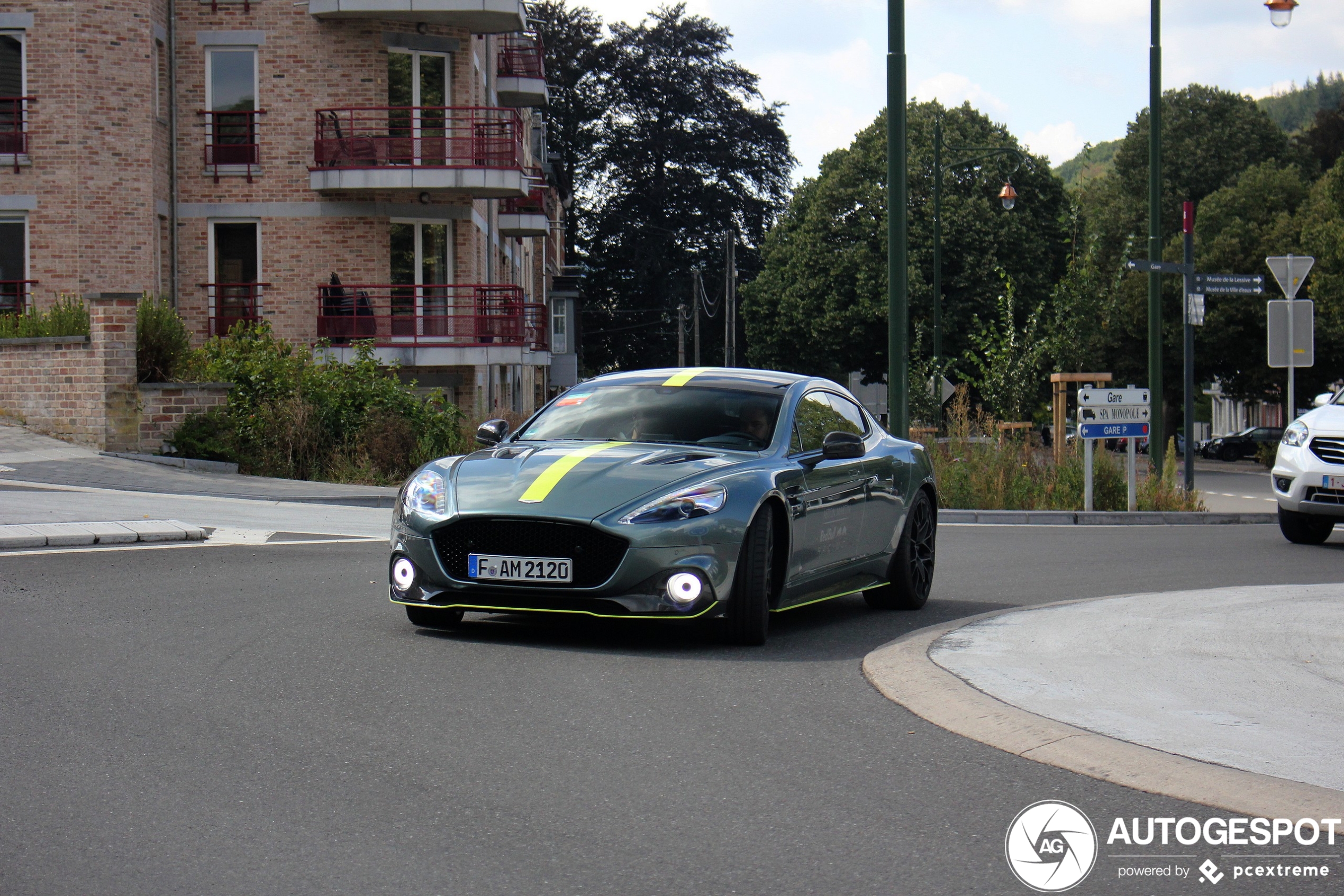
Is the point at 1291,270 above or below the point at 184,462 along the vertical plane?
above

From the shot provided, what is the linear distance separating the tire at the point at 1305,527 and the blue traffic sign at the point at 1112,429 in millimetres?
3111

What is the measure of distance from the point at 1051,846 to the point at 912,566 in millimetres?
5603

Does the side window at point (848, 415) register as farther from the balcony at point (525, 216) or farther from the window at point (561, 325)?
the window at point (561, 325)

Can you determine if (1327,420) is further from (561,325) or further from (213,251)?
(561,325)

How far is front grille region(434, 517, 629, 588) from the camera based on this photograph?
7691 millimetres

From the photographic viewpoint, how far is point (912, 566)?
1009 centimetres

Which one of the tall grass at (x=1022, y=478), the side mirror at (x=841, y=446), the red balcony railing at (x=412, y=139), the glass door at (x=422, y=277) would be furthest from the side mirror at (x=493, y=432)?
the glass door at (x=422, y=277)

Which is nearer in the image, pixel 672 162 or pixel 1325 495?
pixel 1325 495

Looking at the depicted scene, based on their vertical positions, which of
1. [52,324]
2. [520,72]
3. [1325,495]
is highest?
[520,72]

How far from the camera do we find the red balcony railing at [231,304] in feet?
108

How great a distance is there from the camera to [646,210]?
6612cm

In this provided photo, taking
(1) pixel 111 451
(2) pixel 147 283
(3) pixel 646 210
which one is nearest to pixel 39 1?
(2) pixel 147 283

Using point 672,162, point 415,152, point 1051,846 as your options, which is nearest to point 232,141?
point 415,152
